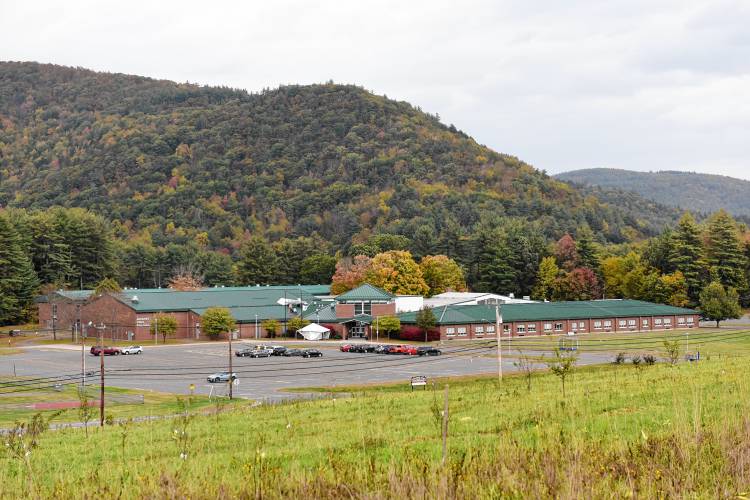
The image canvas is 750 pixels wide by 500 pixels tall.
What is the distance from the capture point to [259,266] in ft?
429

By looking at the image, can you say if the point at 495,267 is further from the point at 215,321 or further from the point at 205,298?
the point at 215,321

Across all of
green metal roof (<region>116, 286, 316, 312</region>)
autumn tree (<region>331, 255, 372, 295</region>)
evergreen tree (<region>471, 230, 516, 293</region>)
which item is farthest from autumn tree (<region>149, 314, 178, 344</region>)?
evergreen tree (<region>471, 230, 516, 293</region>)

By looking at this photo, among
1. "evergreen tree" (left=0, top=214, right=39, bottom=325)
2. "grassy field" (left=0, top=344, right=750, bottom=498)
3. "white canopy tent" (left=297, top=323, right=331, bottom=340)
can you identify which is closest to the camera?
"grassy field" (left=0, top=344, right=750, bottom=498)

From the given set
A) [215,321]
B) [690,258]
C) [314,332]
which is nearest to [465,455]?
[314,332]

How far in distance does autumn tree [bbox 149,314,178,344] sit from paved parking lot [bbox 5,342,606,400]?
10424 mm

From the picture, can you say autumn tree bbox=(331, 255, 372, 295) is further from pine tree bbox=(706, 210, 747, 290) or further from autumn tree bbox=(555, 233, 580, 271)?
pine tree bbox=(706, 210, 747, 290)

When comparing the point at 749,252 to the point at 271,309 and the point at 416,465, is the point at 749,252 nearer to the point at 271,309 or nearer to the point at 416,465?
the point at 271,309

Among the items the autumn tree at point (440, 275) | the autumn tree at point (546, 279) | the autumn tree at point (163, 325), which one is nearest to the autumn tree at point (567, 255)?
the autumn tree at point (546, 279)

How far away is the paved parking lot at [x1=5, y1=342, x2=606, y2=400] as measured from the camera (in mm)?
50750

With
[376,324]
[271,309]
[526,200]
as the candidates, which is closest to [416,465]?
[376,324]

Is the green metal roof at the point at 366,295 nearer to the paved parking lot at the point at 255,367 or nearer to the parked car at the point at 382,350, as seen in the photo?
the paved parking lot at the point at 255,367

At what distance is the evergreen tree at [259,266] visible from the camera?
5128 inches

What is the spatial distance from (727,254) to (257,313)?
61.5 metres

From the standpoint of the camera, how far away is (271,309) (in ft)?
320
